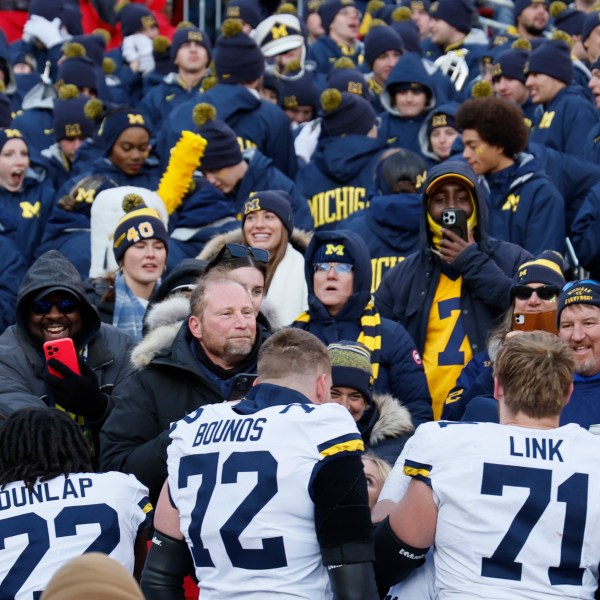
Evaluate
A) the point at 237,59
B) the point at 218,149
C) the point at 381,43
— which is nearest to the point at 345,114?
the point at 237,59

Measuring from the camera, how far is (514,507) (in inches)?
180

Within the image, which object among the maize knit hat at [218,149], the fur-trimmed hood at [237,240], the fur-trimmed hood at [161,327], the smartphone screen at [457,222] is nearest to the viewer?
the fur-trimmed hood at [161,327]

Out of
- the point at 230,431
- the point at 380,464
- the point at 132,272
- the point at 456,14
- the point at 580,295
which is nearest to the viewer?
the point at 230,431

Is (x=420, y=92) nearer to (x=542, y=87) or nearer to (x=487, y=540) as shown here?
(x=542, y=87)

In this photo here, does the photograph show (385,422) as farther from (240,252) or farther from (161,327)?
(240,252)

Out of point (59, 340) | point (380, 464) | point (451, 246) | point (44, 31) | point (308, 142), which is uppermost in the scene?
point (44, 31)

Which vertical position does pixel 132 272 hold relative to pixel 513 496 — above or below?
above

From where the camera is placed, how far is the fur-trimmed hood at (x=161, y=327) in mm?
6195

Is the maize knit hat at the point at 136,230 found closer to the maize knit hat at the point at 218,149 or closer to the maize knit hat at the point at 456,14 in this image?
the maize knit hat at the point at 218,149

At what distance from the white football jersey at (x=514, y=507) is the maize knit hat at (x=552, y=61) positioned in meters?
6.45

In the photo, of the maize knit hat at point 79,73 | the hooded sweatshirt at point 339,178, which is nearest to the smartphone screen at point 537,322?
the hooded sweatshirt at point 339,178

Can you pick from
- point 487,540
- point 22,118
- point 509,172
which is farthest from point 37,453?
point 22,118

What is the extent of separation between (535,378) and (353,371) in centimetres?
160

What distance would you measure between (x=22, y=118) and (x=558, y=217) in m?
6.05
